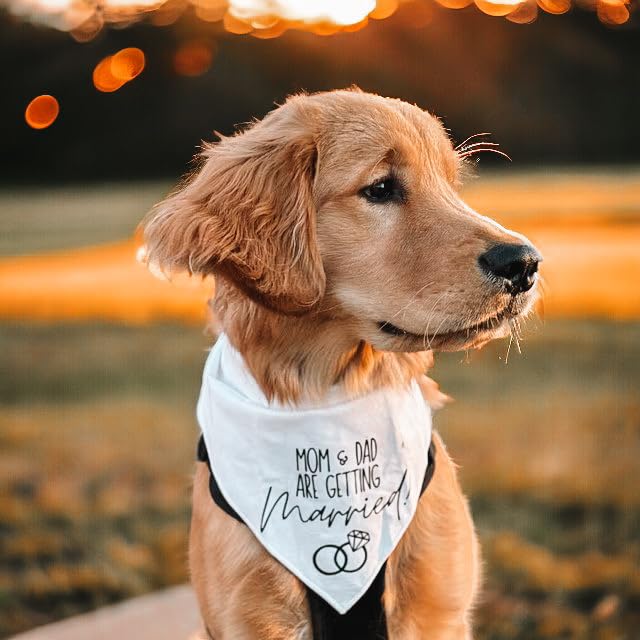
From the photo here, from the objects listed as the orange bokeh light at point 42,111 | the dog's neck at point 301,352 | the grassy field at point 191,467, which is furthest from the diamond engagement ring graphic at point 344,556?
the orange bokeh light at point 42,111

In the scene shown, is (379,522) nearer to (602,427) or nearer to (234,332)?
(234,332)

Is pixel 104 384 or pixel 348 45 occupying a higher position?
pixel 348 45

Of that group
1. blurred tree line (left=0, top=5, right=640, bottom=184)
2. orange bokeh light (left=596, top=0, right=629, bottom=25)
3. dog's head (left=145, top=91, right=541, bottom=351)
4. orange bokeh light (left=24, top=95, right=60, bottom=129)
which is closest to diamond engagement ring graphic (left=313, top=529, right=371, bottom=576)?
dog's head (left=145, top=91, right=541, bottom=351)

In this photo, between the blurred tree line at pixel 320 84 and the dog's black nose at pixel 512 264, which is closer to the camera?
the dog's black nose at pixel 512 264

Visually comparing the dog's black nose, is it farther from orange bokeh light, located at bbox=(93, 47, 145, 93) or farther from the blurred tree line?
orange bokeh light, located at bbox=(93, 47, 145, 93)

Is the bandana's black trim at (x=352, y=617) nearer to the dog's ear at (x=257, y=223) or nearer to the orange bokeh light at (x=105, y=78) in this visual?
the dog's ear at (x=257, y=223)

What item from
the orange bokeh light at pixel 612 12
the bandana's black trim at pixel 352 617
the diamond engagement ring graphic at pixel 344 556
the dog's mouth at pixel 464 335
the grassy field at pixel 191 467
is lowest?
the grassy field at pixel 191 467

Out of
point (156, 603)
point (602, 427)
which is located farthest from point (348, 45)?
point (156, 603)

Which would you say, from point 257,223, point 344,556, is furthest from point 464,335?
point 344,556

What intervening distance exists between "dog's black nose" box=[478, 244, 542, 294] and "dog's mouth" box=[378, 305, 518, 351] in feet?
0.26

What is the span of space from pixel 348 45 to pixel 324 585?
6.14m

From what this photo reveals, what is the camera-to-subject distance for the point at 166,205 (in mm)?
2838

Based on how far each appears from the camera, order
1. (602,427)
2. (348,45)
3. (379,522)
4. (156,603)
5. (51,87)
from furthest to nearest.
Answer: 1. (51,87)
2. (348,45)
3. (602,427)
4. (156,603)
5. (379,522)

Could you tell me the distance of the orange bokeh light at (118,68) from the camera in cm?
941
